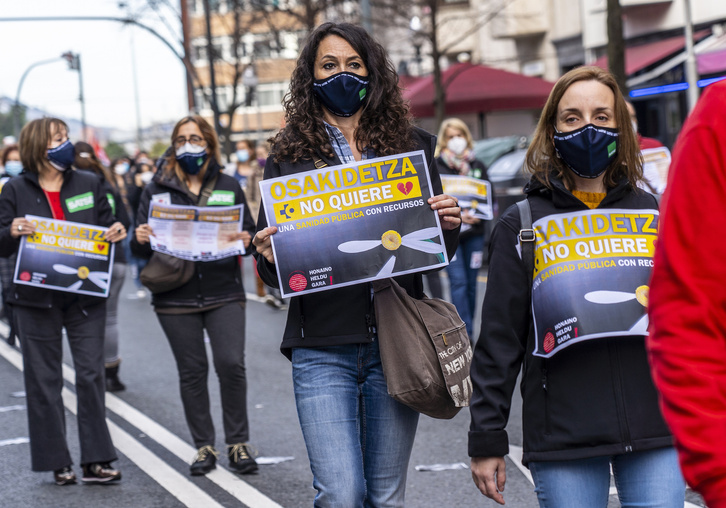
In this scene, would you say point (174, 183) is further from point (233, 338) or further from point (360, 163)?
point (360, 163)

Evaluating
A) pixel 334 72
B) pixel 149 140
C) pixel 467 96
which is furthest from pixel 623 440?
pixel 149 140

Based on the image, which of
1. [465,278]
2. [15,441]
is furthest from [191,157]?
[465,278]

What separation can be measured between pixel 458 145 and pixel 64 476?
15.1ft

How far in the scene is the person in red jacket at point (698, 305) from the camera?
5.09 ft

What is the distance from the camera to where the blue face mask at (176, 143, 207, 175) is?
603cm

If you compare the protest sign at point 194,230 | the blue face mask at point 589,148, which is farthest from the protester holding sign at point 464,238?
the blue face mask at point 589,148

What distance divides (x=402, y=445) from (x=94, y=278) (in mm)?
3144

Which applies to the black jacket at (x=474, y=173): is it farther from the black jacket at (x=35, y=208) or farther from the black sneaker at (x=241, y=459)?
the black jacket at (x=35, y=208)

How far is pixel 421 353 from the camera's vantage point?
10.9 feet

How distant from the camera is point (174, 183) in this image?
612cm

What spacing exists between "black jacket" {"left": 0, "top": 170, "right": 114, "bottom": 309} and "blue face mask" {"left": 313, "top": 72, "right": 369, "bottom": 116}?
294cm

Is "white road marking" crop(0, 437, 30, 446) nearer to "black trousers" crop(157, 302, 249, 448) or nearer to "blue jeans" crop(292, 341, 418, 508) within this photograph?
"black trousers" crop(157, 302, 249, 448)

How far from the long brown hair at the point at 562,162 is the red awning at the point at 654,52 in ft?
62.7

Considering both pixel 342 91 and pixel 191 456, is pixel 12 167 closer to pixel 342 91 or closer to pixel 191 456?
pixel 191 456
